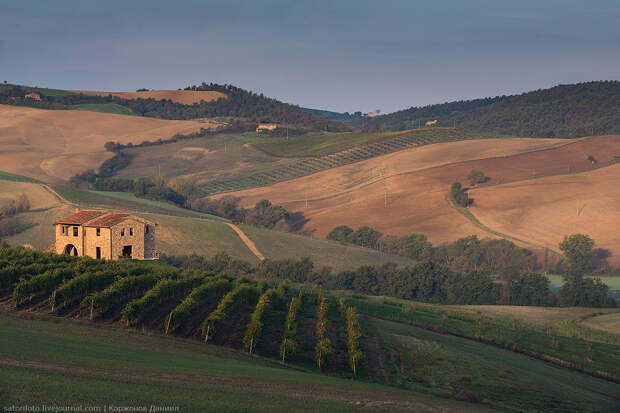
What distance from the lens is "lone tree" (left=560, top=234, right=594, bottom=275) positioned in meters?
110

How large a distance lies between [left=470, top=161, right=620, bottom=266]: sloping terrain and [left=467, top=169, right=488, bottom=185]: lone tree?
3934 mm

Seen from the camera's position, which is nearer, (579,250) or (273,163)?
(579,250)

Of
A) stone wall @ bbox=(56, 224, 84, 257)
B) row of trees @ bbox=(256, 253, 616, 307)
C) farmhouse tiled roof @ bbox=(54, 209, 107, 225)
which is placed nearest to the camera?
stone wall @ bbox=(56, 224, 84, 257)

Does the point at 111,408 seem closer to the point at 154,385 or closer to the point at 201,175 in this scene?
the point at 154,385

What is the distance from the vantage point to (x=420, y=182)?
155250 millimetres

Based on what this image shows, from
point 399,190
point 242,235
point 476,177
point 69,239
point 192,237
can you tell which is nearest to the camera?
point 69,239

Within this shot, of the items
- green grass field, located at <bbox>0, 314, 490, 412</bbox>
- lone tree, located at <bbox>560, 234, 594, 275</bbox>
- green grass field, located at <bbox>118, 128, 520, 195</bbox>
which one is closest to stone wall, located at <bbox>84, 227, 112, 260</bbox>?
green grass field, located at <bbox>0, 314, 490, 412</bbox>

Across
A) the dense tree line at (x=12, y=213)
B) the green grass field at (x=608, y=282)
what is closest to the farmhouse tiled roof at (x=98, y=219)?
the dense tree line at (x=12, y=213)

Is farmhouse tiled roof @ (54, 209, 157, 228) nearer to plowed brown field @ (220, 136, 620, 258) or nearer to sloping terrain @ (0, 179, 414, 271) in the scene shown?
sloping terrain @ (0, 179, 414, 271)

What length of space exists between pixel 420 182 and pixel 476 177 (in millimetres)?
14096

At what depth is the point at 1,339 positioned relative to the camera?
74.8 feet

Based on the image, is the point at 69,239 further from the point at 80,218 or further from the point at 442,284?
the point at 442,284

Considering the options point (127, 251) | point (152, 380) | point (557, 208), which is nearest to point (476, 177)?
point (557, 208)

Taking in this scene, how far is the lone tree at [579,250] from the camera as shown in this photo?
110375 mm
